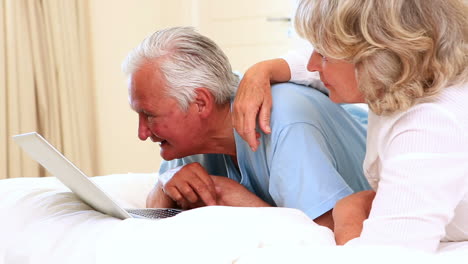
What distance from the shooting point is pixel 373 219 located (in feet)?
3.70

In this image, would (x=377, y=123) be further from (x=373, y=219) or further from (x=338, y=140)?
(x=338, y=140)

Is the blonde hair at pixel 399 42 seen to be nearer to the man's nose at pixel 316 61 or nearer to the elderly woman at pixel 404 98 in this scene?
the elderly woman at pixel 404 98

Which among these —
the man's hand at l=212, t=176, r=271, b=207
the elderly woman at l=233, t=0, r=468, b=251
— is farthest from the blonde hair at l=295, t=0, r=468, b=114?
the man's hand at l=212, t=176, r=271, b=207

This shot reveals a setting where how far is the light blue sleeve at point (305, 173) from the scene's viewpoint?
1475 millimetres

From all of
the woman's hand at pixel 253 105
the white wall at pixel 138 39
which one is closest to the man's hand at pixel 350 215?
the woman's hand at pixel 253 105

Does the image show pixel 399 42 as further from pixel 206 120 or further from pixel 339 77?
pixel 206 120

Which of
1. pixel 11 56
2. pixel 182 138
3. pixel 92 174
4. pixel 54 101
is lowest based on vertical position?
pixel 92 174

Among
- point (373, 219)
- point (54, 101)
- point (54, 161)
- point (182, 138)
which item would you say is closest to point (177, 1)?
point (54, 101)

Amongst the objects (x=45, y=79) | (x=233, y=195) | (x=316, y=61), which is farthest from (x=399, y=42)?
(x=45, y=79)

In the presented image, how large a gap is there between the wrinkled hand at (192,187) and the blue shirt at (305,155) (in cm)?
11

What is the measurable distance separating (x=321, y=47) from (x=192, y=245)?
17.3 inches

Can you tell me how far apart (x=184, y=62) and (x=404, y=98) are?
68 centimetres

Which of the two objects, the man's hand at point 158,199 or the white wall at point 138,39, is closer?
the man's hand at point 158,199

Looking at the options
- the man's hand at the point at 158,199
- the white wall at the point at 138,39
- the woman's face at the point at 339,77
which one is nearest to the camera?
the woman's face at the point at 339,77
